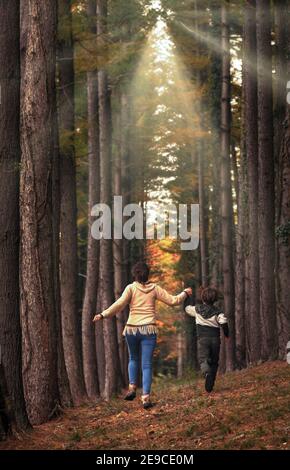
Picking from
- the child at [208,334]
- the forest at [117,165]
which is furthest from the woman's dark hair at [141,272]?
the child at [208,334]

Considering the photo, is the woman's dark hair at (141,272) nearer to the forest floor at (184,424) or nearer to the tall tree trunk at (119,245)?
the forest floor at (184,424)

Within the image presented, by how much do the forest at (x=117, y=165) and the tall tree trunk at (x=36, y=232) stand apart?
0.02m

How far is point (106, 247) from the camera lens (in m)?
23.3

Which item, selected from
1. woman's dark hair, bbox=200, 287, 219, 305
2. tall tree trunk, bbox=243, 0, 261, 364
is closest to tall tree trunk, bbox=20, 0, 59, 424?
woman's dark hair, bbox=200, 287, 219, 305

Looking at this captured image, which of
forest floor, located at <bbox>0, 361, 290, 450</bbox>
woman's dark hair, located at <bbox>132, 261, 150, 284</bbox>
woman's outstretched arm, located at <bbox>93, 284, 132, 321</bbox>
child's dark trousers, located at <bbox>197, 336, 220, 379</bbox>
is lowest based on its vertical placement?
forest floor, located at <bbox>0, 361, 290, 450</bbox>

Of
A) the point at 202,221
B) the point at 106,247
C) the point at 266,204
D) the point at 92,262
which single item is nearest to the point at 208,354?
Answer: the point at 266,204

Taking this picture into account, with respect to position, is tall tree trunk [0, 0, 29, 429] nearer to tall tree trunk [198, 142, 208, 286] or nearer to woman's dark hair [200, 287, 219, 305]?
woman's dark hair [200, 287, 219, 305]

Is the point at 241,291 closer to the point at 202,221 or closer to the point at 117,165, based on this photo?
the point at 202,221

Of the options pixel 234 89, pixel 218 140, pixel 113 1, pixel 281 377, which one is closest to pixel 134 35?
pixel 113 1

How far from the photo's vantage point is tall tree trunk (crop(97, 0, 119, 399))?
23.4 metres

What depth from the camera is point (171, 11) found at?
22.9 metres

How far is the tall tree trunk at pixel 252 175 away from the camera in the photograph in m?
19.7

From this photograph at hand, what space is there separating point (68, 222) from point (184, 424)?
8.28 metres

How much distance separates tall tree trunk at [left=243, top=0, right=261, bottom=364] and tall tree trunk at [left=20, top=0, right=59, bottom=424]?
773cm
